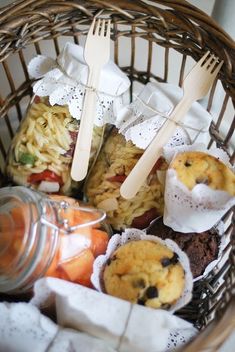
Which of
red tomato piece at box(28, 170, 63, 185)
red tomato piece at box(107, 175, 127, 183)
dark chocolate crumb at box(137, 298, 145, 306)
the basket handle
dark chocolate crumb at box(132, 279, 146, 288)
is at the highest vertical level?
red tomato piece at box(28, 170, 63, 185)


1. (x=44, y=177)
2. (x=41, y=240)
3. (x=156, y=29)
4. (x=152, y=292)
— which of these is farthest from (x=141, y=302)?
(x=156, y=29)

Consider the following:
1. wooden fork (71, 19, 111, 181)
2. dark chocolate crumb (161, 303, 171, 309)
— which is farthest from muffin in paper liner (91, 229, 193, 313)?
wooden fork (71, 19, 111, 181)

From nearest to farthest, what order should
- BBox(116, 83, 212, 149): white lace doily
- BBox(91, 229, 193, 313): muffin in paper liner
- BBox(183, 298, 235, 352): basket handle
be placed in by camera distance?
BBox(183, 298, 235, 352): basket handle → BBox(91, 229, 193, 313): muffin in paper liner → BBox(116, 83, 212, 149): white lace doily

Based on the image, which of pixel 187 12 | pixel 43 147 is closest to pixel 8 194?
pixel 43 147

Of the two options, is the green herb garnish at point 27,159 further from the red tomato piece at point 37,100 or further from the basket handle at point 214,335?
the basket handle at point 214,335

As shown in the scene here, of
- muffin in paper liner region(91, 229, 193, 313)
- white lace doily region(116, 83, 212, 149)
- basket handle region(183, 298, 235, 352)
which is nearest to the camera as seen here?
basket handle region(183, 298, 235, 352)

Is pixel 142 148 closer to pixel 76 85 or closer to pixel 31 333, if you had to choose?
pixel 76 85

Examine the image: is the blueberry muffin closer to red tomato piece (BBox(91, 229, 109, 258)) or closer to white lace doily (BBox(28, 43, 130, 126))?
red tomato piece (BBox(91, 229, 109, 258))

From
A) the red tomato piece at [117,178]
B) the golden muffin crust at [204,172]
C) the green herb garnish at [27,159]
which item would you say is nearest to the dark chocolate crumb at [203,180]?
the golden muffin crust at [204,172]
